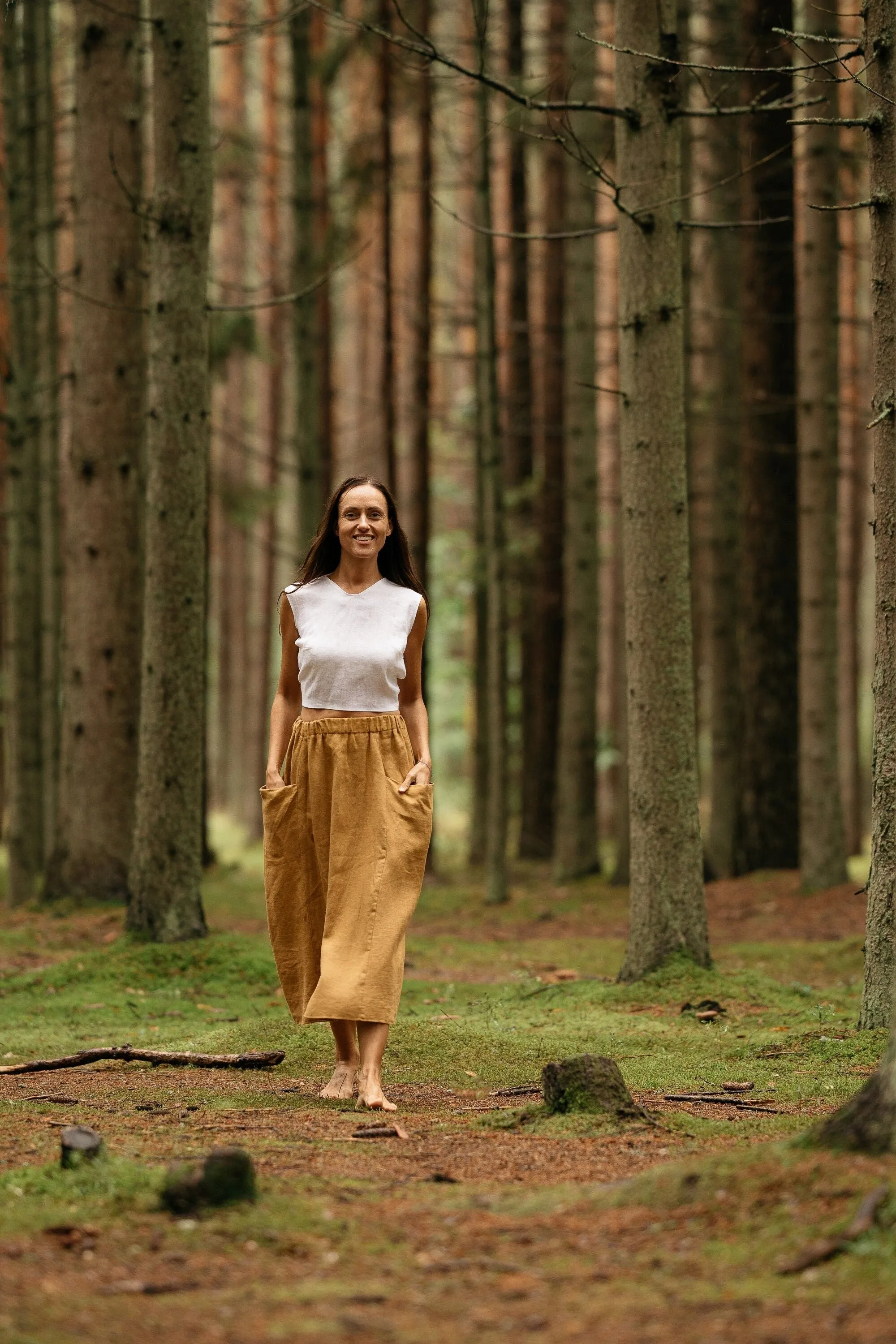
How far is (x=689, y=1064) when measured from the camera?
21.1 feet

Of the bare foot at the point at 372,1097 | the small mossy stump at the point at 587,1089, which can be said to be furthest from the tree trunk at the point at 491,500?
the small mossy stump at the point at 587,1089

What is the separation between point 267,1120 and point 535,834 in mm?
14573

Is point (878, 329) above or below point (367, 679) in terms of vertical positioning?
above

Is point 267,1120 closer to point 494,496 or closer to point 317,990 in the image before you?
point 317,990

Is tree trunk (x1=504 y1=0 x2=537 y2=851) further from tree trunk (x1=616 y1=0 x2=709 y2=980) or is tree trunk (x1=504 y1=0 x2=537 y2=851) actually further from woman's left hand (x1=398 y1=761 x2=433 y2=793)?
woman's left hand (x1=398 y1=761 x2=433 y2=793)

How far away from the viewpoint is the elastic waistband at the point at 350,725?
18.4ft

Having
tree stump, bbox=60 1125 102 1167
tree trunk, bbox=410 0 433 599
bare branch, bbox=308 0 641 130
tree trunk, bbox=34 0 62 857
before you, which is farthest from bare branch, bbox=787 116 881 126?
tree trunk, bbox=410 0 433 599

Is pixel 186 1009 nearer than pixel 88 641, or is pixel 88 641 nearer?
pixel 186 1009

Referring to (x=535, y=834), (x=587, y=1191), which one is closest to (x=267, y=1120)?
(x=587, y=1191)

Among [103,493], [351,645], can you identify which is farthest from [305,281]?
[351,645]

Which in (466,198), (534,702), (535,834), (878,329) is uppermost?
(466,198)

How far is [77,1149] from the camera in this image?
4.01 m

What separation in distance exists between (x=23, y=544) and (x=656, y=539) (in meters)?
7.95

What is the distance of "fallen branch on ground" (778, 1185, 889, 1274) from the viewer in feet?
10.6
